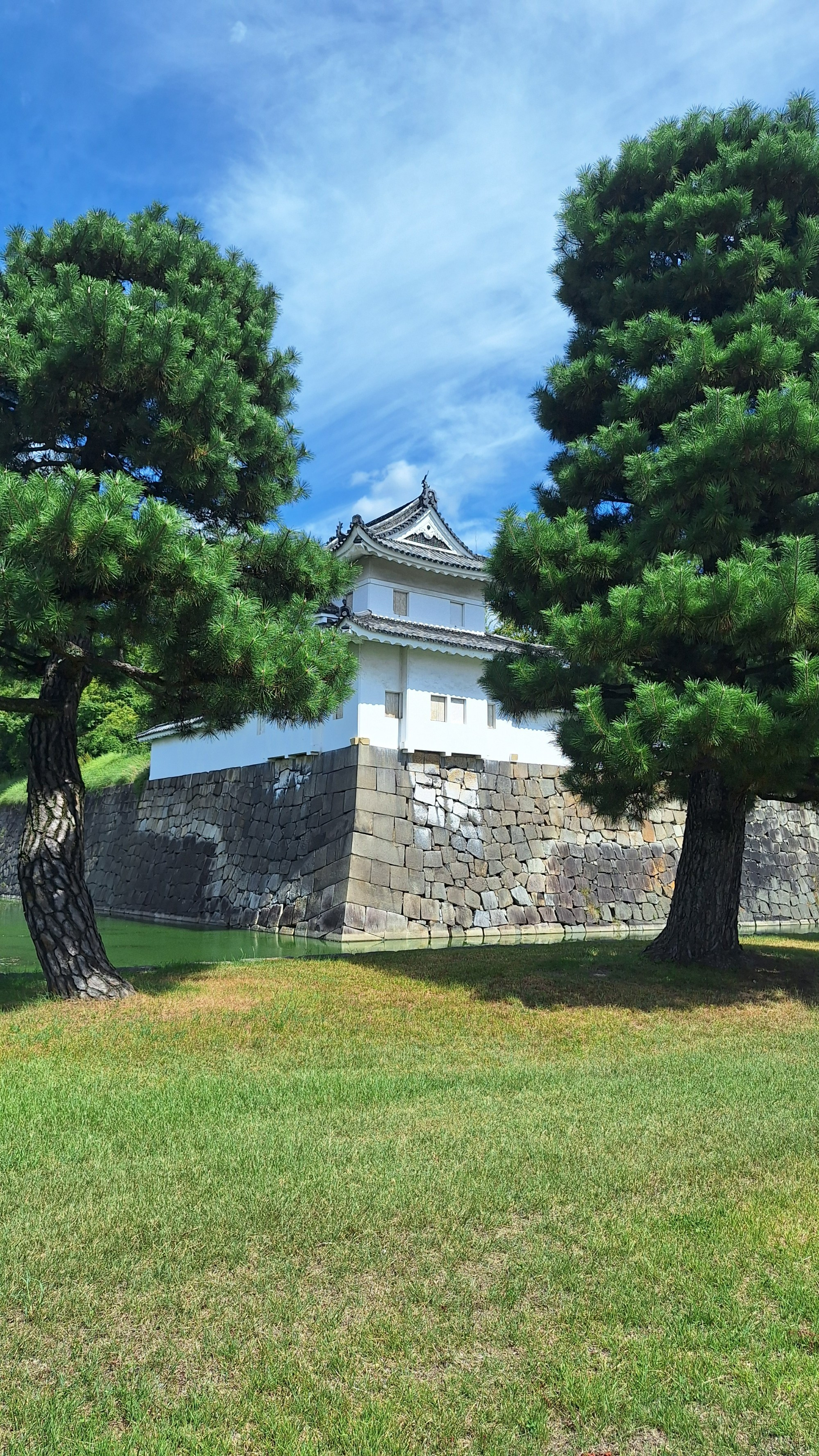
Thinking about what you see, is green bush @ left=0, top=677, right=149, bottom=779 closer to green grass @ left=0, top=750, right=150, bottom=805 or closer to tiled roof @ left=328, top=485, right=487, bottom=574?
green grass @ left=0, top=750, right=150, bottom=805

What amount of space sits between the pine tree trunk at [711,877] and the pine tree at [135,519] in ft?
12.0

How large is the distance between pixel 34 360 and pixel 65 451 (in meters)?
0.97

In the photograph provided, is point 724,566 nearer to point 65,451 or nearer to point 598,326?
point 598,326

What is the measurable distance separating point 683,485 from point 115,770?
785 inches

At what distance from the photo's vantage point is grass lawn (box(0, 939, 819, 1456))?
2020 mm

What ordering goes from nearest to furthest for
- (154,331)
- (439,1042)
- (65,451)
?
1. (439,1042)
2. (154,331)
3. (65,451)

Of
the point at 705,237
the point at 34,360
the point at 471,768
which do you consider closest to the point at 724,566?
the point at 705,237

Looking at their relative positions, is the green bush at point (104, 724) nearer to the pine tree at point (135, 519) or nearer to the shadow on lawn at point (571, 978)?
the shadow on lawn at point (571, 978)

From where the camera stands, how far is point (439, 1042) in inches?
225

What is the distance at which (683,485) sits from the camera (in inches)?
293

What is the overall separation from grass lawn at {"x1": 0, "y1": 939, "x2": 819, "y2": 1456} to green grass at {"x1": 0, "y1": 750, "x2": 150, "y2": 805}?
61.0 feet

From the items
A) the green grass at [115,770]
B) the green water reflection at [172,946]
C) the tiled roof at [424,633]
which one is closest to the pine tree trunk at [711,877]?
the green water reflection at [172,946]

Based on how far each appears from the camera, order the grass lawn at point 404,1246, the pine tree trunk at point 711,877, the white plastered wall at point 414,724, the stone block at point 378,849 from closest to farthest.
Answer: the grass lawn at point 404,1246 < the pine tree trunk at point 711,877 < the stone block at point 378,849 < the white plastered wall at point 414,724

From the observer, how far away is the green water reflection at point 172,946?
1173cm
